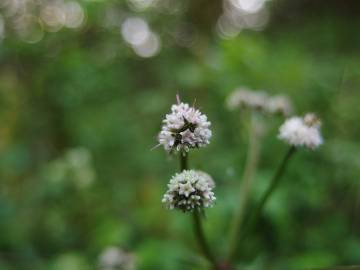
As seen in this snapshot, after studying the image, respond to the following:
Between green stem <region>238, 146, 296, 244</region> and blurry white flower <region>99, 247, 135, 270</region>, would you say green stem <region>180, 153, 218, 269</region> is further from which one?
blurry white flower <region>99, 247, 135, 270</region>

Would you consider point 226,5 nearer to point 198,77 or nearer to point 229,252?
point 198,77

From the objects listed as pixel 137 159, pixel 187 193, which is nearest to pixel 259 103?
pixel 187 193

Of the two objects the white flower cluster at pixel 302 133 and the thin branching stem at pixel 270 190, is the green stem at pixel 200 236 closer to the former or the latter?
the thin branching stem at pixel 270 190

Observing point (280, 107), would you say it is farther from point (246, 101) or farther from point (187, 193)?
point (187, 193)

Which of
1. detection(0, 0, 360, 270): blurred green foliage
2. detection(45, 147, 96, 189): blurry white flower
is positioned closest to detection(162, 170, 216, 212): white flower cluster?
detection(0, 0, 360, 270): blurred green foliage

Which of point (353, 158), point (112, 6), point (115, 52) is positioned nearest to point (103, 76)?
point (115, 52)
